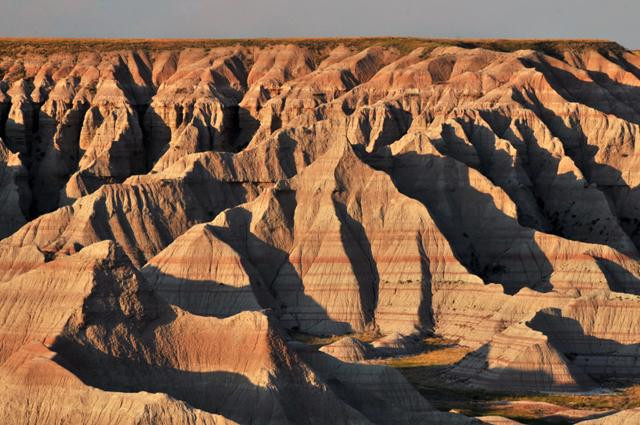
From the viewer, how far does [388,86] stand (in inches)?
7564

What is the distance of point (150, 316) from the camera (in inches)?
Result: 3359

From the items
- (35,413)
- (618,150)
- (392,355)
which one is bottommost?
(35,413)

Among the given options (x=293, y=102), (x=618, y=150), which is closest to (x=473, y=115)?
(x=618, y=150)

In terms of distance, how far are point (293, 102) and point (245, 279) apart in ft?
182

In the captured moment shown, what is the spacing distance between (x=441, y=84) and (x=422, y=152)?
34866 millimetres

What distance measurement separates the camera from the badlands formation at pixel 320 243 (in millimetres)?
83438

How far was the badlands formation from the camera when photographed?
83438mm

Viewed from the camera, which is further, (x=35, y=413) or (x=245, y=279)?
(x=245, y=279)

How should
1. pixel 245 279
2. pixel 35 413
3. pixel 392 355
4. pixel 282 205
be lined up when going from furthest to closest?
pixel 282 205 → pixel 245 279 → pixel 392 355 → pixel 35 413

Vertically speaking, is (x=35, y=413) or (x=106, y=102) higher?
(x=106, y=102)

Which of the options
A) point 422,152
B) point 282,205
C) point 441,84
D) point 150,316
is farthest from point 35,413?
point 441,84

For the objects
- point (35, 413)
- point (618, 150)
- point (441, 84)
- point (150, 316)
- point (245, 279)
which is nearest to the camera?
point (35, 413)

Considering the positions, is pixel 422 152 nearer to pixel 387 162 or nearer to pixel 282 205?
pixel 387 162

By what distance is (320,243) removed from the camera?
14138 centimetres
